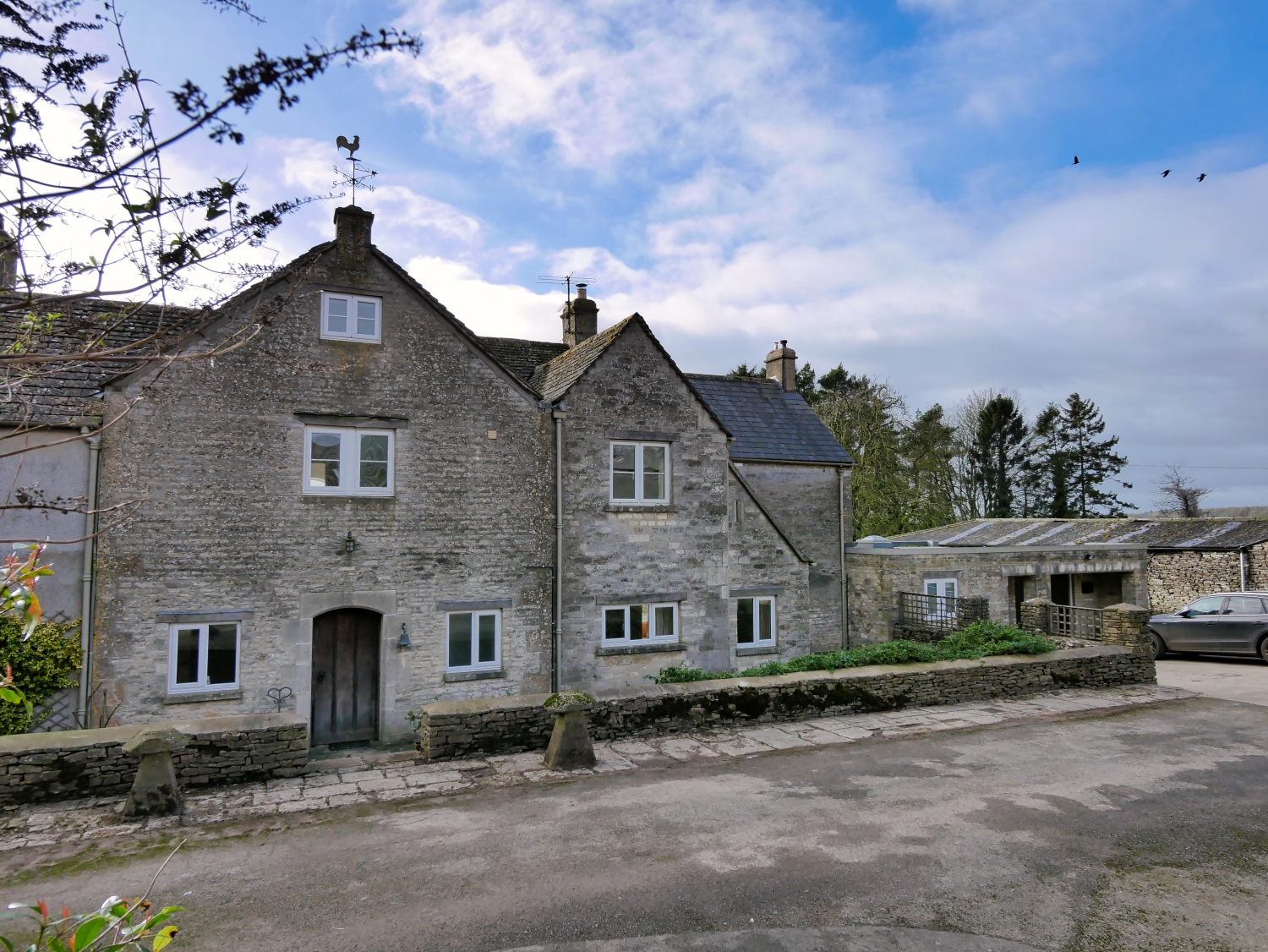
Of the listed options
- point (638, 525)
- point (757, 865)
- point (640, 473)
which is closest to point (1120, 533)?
point (640, 473)

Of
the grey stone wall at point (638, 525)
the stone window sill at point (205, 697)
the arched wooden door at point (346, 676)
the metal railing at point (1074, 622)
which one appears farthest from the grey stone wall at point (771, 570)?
the stone window sill at point (205, 697)

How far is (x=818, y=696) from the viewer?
12.8 m

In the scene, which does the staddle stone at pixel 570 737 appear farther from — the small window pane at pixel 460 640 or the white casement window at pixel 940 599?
the white casement window at pixel 940 599

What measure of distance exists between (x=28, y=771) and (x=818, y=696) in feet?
34.7

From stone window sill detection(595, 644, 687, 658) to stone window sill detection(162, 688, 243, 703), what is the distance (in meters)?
6.28

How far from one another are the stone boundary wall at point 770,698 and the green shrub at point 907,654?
13.1 inches

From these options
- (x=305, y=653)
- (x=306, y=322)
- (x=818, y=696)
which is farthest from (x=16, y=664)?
(x=818, y=696)

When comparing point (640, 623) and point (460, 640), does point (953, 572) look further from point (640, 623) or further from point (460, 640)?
point (460, 640)

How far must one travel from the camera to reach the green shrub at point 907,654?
1409cm

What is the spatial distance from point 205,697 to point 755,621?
1151 cm

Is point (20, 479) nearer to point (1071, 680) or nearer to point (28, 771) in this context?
point (28, 771)

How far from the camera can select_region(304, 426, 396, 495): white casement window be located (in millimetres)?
13484

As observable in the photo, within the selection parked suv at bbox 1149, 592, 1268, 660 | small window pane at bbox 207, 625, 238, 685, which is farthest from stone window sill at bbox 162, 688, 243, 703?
parked suv at bbox 1149, 592, 1268, 660

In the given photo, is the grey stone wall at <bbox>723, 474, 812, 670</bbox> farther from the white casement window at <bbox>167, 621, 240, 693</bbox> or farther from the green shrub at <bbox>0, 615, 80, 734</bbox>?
the green shrub at <bbox>0, 615, 80, 734</bbox>
